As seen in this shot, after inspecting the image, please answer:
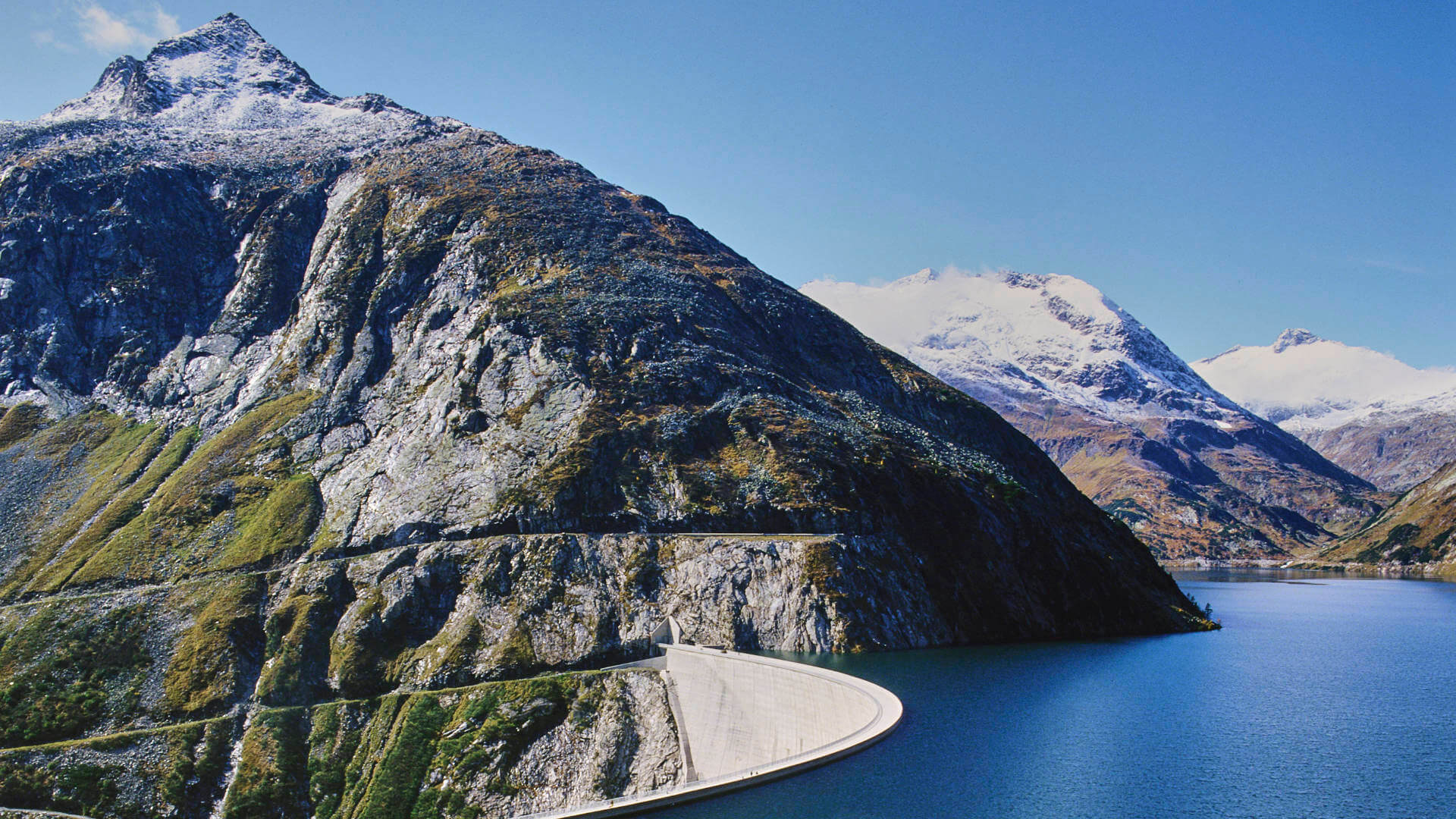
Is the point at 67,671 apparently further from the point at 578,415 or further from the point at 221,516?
the point at 578,415

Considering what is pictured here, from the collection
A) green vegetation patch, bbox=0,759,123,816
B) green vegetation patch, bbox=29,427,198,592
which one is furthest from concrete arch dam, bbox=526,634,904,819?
green vegetation patch, bbox=29,427,198,592

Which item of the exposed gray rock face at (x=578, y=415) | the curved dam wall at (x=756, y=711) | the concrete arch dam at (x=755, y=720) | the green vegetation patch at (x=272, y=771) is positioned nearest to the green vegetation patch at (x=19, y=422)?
the exposed gray rock face at (x=578, y=415)

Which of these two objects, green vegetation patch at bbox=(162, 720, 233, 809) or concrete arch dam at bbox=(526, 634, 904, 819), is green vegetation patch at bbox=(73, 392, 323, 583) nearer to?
green vegetation patch at bbox=(162, 720, 233, 809)

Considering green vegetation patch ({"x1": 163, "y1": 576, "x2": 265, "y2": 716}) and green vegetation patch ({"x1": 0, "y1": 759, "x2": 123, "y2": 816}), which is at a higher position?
green vegetation patch ({"x1": 163, "y1": 576, "x2": 265, "y2": 716})

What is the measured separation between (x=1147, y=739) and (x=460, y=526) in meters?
87.0

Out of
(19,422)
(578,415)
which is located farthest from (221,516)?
(19,422)

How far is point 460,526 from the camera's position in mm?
123438

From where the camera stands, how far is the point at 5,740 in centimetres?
9425

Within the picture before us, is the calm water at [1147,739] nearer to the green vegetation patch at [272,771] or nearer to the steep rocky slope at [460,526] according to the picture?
the steep rocky slope at [460,526]

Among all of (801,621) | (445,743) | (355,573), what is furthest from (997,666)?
(355,573)

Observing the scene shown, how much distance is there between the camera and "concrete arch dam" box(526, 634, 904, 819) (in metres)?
64.4

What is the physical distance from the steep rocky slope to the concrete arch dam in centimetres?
499

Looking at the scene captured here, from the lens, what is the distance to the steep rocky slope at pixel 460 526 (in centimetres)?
9456

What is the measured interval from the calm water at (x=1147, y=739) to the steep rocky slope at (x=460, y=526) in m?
18.3
